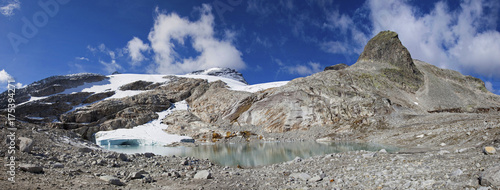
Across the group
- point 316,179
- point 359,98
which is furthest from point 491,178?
point 359,98

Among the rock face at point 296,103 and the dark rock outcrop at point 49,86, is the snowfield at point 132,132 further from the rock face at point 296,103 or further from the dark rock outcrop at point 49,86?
the rock face at point 296,103

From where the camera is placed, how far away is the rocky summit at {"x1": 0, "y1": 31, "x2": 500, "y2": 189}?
35.4ft

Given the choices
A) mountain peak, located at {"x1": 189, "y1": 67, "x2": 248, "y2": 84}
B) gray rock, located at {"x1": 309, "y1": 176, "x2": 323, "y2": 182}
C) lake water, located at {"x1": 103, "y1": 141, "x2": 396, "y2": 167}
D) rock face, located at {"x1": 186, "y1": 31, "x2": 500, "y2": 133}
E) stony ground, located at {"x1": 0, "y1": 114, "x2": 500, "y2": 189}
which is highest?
mountain peak, located at {"x1": 189, "y1": 67, "x2": 248, "y2": 84}

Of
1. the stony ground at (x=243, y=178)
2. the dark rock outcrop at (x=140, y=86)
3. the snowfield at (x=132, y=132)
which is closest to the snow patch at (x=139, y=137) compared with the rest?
the snowfield at (x=132, y=132)

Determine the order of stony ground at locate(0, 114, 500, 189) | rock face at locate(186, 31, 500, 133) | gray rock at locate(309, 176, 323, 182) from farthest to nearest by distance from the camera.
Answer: rock face at locate(186, 31, 500, 133)
gray rock at locate(309, 176, 323, 182)
stony ground at locate(0, 114, 500, 189)

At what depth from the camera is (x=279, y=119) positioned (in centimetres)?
6719

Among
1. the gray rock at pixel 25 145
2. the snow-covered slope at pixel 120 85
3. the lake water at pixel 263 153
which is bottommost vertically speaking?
the lake water at pixel 263 153

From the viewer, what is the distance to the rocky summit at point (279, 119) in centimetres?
1079

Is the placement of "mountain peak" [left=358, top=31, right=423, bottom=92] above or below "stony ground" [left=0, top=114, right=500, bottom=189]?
above

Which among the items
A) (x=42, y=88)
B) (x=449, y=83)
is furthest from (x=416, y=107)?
(x=42, y=88)

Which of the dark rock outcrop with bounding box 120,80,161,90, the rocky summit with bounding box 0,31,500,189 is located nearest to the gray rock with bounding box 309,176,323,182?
the rocky summit with bounding box 0,31,500,189

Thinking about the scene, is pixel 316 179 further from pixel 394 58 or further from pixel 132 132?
pixel 394 58

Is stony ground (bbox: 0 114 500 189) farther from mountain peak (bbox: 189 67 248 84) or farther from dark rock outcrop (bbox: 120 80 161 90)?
mountain peak (bbox: 189 67 248 84)

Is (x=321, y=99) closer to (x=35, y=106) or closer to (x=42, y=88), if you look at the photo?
(x=35, y=106)
